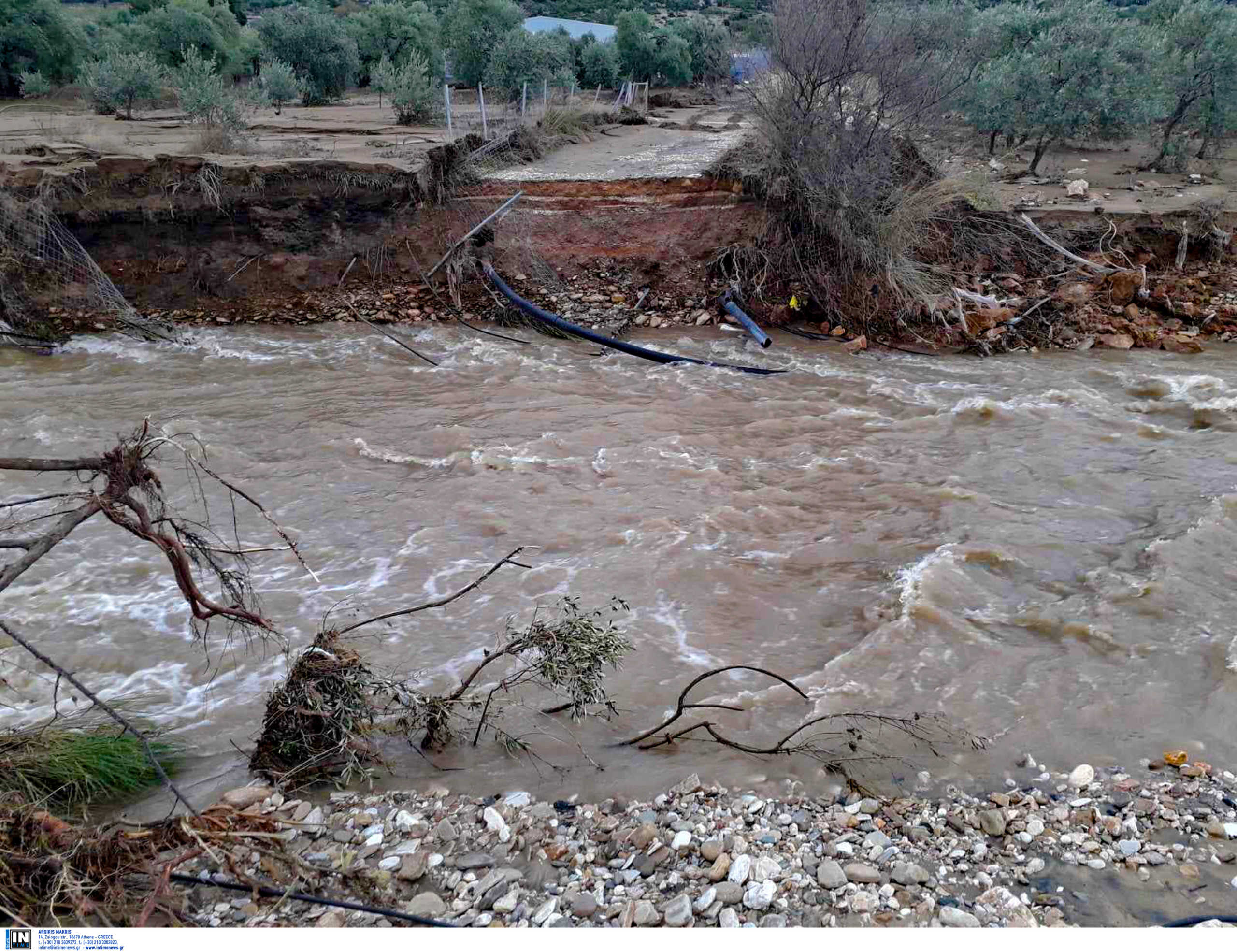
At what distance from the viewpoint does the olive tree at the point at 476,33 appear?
1641cm

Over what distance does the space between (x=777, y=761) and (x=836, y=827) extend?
2.08 ft

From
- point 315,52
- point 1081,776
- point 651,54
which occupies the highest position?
point 651,54

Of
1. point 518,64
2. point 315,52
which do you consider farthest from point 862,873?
point 315,52

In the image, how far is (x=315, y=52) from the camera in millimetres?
18266

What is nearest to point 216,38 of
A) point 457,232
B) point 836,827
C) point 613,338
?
point 457,232

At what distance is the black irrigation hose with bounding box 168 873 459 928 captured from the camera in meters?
2.87

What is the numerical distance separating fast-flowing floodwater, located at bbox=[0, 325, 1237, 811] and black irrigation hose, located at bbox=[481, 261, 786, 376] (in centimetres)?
16

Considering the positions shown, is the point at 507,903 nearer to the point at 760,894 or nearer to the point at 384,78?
the point at 760,894

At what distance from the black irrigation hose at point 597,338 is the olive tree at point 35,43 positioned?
13599 millimetres

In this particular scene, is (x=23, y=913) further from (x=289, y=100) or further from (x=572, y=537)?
(x=289, y=100)

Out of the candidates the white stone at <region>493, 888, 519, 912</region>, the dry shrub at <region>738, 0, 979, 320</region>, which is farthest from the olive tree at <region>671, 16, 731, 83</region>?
the white stone at <region>493, 888, 519, 912</region>

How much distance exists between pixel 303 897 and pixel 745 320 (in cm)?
872

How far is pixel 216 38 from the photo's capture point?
18844mm

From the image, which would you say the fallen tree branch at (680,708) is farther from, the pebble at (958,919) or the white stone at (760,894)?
the pebble at (958,919)
